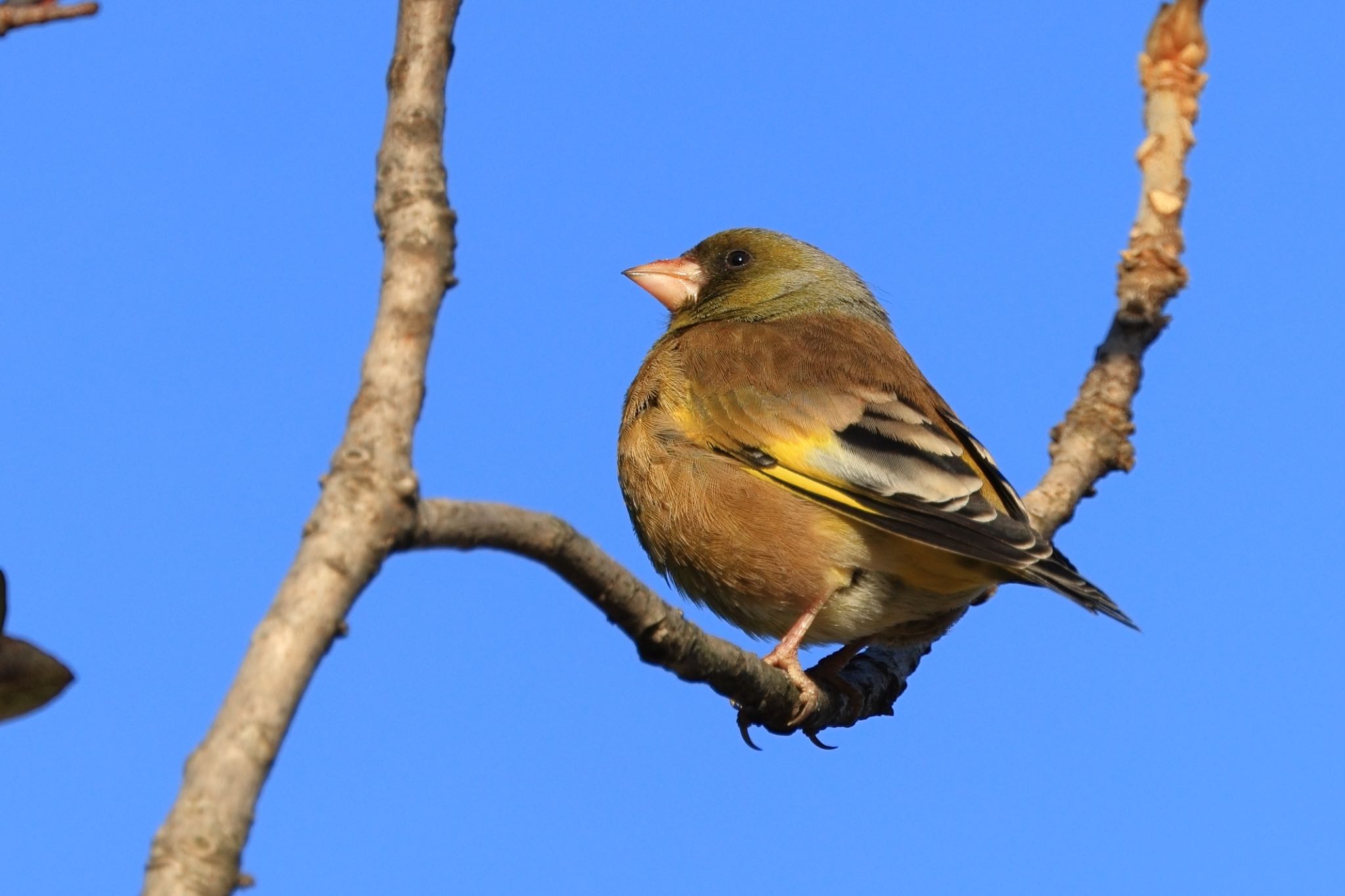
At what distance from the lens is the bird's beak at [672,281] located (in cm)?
831

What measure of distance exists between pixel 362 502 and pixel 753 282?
5620 millimetres

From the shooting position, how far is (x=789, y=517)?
5.97 meters

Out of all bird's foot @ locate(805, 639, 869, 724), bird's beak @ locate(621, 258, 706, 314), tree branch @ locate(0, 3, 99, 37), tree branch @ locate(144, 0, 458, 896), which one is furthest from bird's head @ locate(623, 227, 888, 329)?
tree branch @ locate(0, 3, 99, 37)

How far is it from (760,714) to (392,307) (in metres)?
2.99

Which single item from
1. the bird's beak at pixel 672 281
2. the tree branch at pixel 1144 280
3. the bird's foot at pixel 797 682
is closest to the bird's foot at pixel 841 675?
the bird's foot at pixel 797 682

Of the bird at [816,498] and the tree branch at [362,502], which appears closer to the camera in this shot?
the tree branch at [362,502]

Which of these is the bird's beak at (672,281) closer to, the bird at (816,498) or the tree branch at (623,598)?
the bird at (816,498)

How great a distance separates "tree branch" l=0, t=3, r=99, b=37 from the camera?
2.53 meters

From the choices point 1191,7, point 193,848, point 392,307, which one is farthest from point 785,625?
point 193,848

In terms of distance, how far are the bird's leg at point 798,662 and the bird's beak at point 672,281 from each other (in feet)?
8.80

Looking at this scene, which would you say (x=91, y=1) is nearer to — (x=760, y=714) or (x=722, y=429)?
(x=760, y=714)

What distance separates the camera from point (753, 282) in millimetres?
8125

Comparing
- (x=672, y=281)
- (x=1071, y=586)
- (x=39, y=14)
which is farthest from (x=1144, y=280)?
(x=39, y=14)

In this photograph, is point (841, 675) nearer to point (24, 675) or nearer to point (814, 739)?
point (814, 739)
